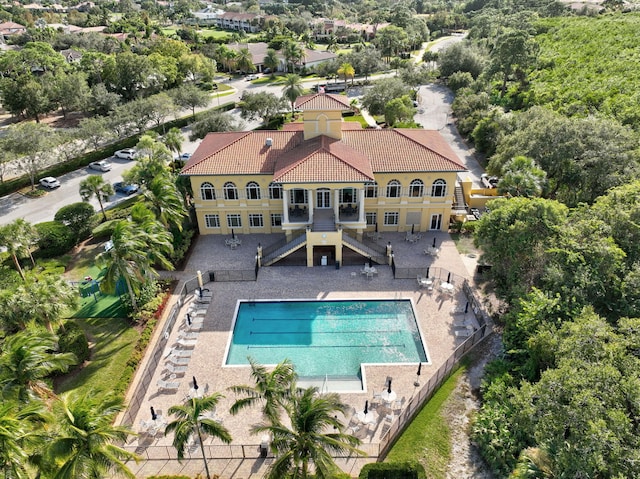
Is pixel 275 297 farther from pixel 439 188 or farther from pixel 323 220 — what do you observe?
pixel 439 188

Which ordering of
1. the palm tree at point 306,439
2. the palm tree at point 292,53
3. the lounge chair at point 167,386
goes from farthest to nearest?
the palm tree at point 292,53 → the lounge chair at point 167,386 → the palm tree at point 306,439

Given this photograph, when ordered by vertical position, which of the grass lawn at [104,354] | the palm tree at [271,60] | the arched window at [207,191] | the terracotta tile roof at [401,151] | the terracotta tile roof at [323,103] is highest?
the terracotta tile roof at [323,103]

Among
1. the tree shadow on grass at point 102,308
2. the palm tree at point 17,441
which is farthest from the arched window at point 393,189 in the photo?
the palm tree at point 17,441

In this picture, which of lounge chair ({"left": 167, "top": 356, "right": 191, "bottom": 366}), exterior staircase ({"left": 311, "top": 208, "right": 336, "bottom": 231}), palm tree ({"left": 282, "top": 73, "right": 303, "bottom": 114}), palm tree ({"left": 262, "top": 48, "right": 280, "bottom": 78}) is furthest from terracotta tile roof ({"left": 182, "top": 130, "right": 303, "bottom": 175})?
palm tree ({"left": 262, "top": 48, "right": 280, "bottom": 78})

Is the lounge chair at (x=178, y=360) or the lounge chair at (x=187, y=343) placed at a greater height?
the lounge chair at (x=187, y=343)

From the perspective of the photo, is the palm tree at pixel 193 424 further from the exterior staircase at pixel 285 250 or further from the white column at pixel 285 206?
the white column at pixel 285 206

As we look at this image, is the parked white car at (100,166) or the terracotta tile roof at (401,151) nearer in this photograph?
the terracotta tile roof at (401,151)
